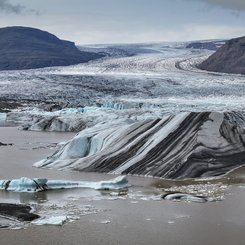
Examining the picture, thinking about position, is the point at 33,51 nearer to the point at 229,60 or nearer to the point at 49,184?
the point at 229,60

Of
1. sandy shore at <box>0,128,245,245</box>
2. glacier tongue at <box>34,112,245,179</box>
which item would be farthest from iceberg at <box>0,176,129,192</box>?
glacier tongue at <box>34,112,245,179</box>

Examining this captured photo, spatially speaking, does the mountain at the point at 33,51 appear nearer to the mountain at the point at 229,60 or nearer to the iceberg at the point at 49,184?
the mountain at the point at 229,60

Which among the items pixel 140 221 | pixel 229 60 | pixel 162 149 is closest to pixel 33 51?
pixel 229 60

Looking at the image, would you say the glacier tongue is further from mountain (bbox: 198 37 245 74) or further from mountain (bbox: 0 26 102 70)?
mountain (bbox: 0 26 102 70)

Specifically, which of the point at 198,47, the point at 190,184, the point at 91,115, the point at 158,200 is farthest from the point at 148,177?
the point at 198,47

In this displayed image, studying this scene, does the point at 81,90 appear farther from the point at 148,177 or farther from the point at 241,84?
the point at 148,177

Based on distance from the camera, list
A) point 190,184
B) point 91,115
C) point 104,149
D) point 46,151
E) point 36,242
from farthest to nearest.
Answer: point 91,115
point 46,151
point 104,149
point 190,184
point 36,242
